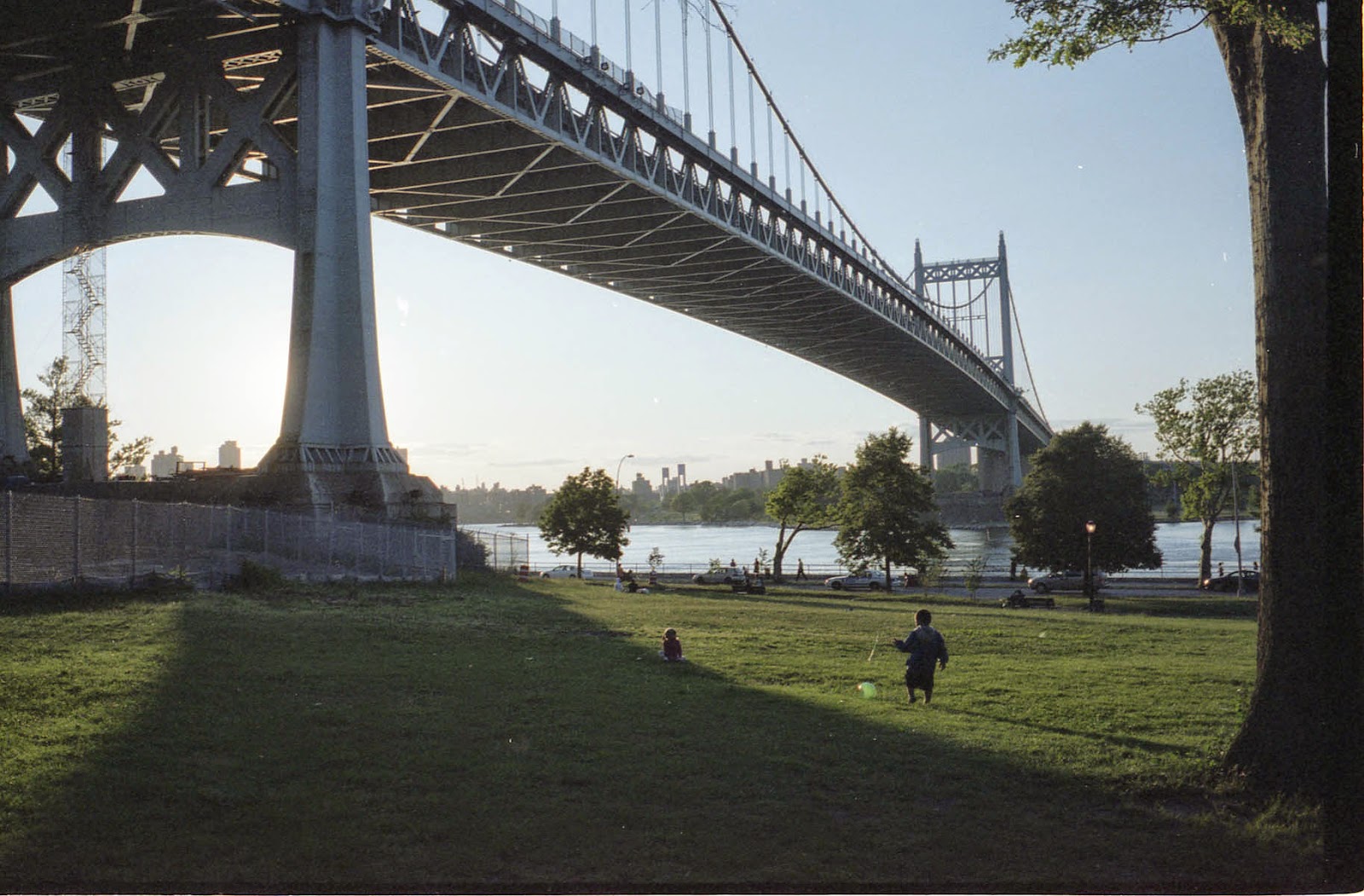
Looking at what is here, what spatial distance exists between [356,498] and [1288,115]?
67.5 ft

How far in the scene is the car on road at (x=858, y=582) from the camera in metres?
47.0

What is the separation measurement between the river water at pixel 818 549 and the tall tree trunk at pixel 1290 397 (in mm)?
20939

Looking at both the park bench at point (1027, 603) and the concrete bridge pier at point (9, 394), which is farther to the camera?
the park bench at point (1027, 603)

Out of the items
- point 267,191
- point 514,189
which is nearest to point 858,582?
point 514,189

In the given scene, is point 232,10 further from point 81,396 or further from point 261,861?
point 81,396

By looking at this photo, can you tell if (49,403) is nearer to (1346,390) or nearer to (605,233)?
(605,233)

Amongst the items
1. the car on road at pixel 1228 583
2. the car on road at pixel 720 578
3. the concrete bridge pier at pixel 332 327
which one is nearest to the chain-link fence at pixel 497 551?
the concrete bridge pier at pixel 332 327

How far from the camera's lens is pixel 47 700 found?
26.2 feet

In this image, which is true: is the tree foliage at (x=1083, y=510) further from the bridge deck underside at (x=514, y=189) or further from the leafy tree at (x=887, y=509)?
the bridge deck underside at (x=514, y=189)

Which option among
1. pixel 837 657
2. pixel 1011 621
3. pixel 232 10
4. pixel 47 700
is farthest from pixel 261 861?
pixel 232 10

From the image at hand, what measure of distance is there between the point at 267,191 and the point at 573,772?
74.1 ft

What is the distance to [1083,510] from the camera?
4094 centimetres

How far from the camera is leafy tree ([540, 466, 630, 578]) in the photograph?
170 ft

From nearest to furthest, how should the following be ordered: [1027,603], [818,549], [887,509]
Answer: [1027,603]
[887,509]
[818,549]
